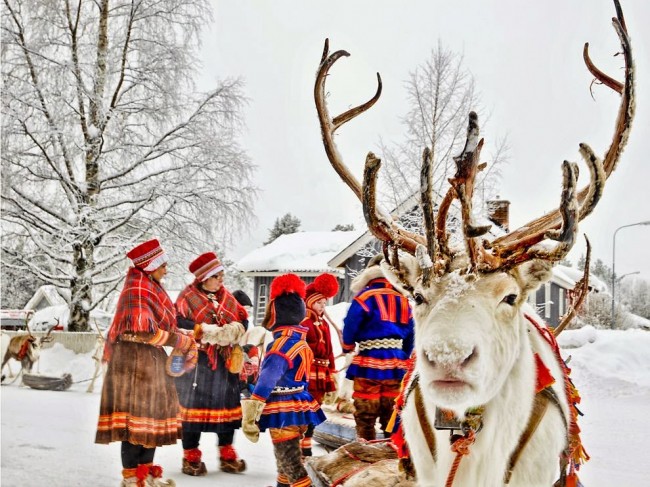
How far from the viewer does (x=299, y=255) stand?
24.0m

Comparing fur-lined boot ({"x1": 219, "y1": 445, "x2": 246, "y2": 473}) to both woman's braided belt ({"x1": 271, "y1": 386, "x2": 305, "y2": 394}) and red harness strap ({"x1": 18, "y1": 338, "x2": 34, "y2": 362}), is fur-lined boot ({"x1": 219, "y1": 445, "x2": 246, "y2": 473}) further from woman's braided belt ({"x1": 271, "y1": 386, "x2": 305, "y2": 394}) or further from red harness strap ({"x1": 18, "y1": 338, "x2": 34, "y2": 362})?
red harness strap ({"x1": 18, "y1": 338, "x2": 34, "y2": 362})

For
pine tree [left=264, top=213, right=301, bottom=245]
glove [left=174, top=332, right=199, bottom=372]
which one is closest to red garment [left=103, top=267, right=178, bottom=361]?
glove [left=174, top=332, right=199, bottom=372]

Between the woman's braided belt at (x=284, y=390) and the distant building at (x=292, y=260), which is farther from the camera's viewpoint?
the distant building at (x=292, y=260)

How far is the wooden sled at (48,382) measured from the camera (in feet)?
36.2

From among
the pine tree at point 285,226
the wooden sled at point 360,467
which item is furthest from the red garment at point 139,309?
the pine tree at point 285,226

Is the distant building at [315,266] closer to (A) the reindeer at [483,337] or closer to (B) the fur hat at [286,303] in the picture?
(B) the fur hat at [286,303]

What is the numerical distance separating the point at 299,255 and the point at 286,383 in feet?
64.1

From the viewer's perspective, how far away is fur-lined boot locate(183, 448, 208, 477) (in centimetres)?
527

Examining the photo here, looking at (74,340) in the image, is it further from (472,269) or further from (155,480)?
(472,269)

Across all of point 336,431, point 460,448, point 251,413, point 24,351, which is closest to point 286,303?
point 251,413

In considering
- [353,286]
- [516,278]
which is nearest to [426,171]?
[516,278]

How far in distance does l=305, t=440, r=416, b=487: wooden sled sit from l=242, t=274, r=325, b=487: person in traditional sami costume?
97cm

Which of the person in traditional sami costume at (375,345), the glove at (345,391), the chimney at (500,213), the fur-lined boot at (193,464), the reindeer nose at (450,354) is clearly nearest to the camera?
the reindeer nose at (450,354)

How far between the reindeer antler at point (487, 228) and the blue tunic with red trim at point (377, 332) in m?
2.52
